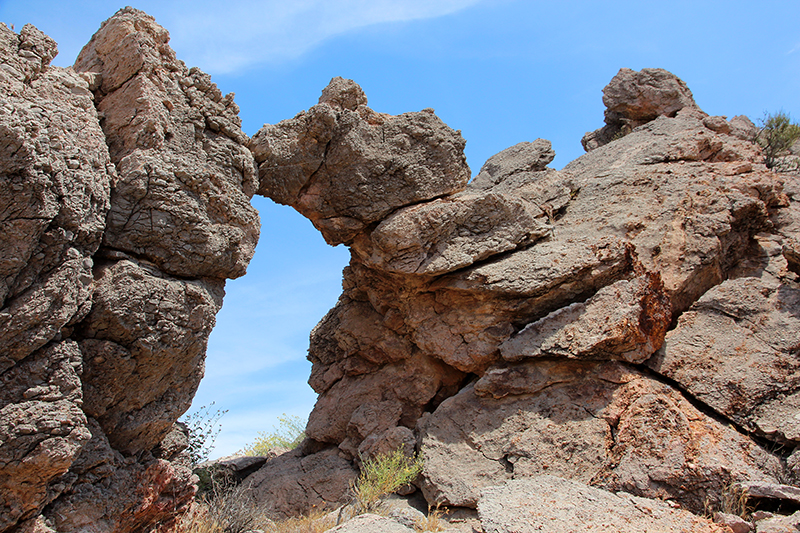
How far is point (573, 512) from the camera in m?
5.80

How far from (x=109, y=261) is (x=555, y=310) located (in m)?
5.75

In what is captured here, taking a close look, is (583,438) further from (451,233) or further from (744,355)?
(451,233)

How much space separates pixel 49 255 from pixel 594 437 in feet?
21.2

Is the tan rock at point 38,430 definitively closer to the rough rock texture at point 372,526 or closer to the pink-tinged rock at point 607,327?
the rough rock texture at point 372,526

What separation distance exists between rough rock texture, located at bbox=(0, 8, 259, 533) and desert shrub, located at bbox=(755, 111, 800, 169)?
11.8 meters

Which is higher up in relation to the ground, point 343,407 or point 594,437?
point 343,407

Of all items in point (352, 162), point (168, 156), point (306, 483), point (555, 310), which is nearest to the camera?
point (168, 156)

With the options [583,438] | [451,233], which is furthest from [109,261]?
[583,438]

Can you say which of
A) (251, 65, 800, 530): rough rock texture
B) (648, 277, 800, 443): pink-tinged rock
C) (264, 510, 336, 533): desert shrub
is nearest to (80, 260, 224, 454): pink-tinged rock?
(264, 510, 336, 533): desert shrub

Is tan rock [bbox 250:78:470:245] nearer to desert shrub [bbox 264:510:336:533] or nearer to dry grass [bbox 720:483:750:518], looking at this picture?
desert shrub [bbox 264:510:336:533]

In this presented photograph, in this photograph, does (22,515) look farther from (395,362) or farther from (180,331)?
(395,362)

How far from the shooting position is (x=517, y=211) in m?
8.84

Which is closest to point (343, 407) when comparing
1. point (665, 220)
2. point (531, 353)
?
point (531, 353)

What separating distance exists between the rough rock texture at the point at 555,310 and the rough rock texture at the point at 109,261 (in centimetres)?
169
